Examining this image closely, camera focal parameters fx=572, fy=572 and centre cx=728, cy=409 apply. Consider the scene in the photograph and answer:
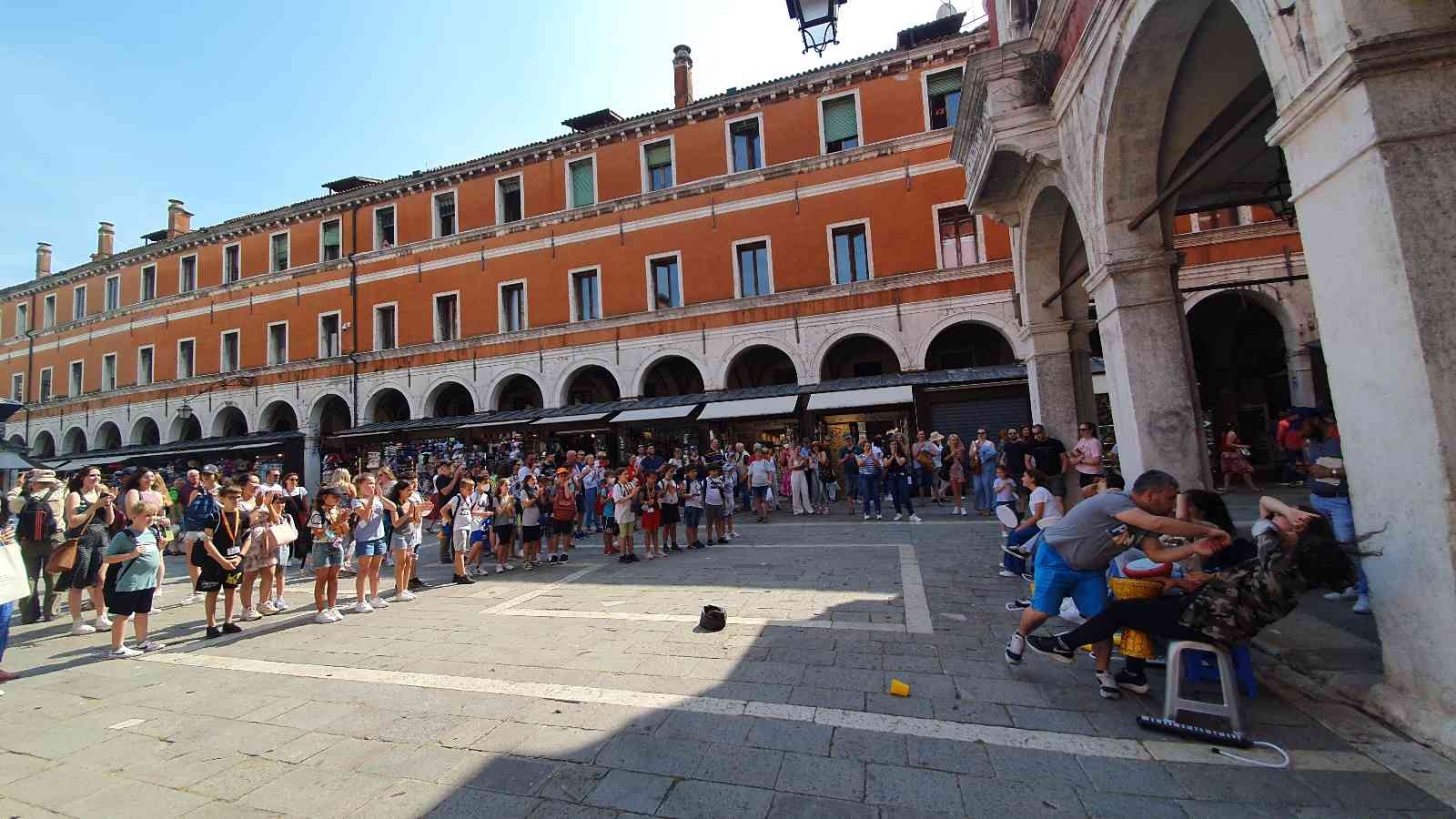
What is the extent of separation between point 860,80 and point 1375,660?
18.8 m

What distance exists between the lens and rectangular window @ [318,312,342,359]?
23797mm

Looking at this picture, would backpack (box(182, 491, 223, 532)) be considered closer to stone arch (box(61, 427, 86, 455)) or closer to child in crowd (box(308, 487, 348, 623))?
child in crowd (box(308, 487, 348, 623))

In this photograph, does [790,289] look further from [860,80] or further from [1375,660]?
[1375,660]

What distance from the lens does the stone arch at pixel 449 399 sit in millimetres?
21792

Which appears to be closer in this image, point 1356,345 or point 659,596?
point 1356,345

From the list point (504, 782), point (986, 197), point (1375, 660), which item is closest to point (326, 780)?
point (504, 782)

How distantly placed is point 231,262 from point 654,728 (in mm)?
32855

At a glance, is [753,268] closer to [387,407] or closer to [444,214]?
[444,214]

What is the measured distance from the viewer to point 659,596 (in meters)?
6.57

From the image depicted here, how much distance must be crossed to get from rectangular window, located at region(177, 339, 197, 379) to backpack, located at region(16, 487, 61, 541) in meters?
25.6

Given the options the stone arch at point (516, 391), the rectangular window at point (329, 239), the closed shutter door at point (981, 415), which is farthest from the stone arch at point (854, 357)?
the rectangular window at point (329, 239)

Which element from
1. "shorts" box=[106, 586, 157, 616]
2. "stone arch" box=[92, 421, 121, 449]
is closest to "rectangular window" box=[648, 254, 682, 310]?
"shorts" box=[106, 586, 157, 616]

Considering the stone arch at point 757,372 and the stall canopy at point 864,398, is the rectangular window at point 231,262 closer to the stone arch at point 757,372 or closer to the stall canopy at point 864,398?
the stone arch at point 757,372

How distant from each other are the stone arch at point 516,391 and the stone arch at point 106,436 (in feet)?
70.7
